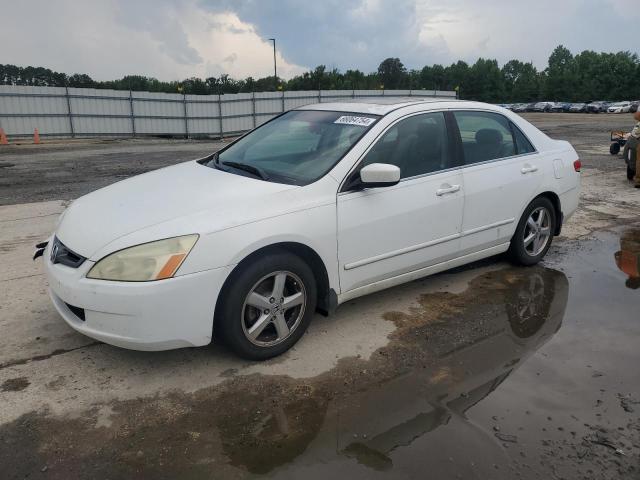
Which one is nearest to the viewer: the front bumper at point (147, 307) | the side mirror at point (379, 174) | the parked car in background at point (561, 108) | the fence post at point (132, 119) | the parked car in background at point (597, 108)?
the front bumper at point (147, 307)

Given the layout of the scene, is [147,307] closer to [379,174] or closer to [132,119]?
[379,174]

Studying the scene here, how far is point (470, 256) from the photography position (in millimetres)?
4715

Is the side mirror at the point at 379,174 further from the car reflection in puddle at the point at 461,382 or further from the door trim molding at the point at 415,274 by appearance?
the car reflection in puddle at the point at 461,382

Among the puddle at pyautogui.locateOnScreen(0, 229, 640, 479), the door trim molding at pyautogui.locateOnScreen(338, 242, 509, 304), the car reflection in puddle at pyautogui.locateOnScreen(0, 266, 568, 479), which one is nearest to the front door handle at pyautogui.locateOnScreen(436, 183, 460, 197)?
the door trim molding at pyautogui.locateOnScreen(338, 242, 509, 304)

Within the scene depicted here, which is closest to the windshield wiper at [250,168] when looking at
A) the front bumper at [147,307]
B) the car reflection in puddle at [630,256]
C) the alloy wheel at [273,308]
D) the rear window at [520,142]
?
the alloy wheel at [273,308]

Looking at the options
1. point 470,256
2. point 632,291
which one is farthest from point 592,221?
point 470,256

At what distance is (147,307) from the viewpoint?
3.01m

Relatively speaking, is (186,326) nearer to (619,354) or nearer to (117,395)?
(117,395)

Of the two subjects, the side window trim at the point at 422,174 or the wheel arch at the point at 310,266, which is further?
the side window trim at the point at 422,174

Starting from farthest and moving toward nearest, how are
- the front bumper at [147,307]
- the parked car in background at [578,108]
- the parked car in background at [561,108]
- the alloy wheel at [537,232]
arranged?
1. the parked car in background at [561,108]
2. the parked car in background at [578,108]
3. the alloy wheel at [537,232]
4. the front bumper at [147,307]

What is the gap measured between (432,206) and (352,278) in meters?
0.91

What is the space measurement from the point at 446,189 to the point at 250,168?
5.07ft

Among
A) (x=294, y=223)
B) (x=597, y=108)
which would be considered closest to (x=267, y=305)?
(x=294, y=223)

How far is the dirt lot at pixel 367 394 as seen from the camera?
2.61 meters
